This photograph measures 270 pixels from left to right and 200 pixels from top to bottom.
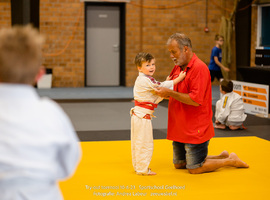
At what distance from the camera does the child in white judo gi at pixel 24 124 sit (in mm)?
1698

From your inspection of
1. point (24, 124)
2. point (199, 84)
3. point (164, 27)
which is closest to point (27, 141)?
point (24, 124)

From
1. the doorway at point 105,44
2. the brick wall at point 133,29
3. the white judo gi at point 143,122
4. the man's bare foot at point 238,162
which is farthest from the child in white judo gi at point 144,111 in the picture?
the doorway at point 105,44

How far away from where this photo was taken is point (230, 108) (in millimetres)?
7441

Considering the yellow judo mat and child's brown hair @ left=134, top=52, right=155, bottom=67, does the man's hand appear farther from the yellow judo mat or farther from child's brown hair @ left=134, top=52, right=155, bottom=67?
the yellow judo mat

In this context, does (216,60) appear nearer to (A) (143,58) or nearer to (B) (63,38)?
(B) (63,38)

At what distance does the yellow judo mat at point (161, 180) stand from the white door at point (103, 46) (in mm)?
9094

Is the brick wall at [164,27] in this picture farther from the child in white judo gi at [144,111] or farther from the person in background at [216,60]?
the child in white judo gi at [144,111]

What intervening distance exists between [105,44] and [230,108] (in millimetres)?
7999

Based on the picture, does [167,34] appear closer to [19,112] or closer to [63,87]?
[63,87]

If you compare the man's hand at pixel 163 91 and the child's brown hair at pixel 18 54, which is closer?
the child's brown hair at pixel 18 54

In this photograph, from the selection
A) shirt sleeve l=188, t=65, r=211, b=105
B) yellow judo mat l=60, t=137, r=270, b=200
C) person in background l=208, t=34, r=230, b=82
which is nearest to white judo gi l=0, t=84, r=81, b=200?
yellow judo mat l=60, t=137, r=270, b=200

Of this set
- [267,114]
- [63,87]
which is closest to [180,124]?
[267,114]

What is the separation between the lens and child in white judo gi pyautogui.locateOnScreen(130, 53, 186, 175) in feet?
15.2

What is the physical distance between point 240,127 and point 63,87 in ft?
26.3
